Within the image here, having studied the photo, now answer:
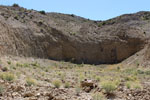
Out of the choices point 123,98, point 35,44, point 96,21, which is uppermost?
point 96,21

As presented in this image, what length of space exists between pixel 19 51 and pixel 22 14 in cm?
1118

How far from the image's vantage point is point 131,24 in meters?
40.1

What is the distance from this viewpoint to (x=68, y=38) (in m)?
35.2

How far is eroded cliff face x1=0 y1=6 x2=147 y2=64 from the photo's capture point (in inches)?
1143

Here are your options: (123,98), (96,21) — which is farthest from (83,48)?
(123,98)

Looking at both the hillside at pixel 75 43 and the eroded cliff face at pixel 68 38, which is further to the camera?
the eroded cliff face at pixel 68 38

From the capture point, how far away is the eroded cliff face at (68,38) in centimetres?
2903

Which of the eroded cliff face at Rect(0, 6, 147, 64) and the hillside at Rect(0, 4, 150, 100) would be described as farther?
the eroded cliff face at Rect(0, 6, 147, 64)

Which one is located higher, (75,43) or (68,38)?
(68,38)

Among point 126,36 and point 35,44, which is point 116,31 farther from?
point 35,44

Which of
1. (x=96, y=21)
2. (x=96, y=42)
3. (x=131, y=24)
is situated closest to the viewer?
(x=96, y=42)

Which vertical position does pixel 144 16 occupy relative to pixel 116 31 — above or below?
above

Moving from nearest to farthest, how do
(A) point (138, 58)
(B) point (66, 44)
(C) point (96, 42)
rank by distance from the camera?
(A) point (138, 58)
(B) point (66, 44)
(C) point (96, 42)

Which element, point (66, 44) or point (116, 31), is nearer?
point (66, 44)
